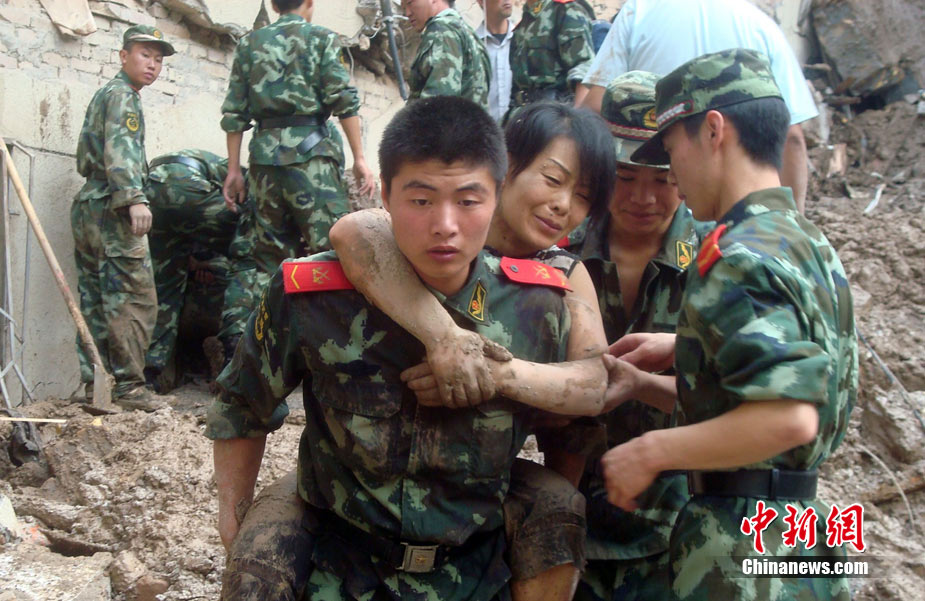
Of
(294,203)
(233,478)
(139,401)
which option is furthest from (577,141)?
(139,401)

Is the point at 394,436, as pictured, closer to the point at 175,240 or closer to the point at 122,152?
the point at 122,152

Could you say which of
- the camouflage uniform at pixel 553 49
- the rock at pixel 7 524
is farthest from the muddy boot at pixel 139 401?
the camouflage uniform at pixel 553 49

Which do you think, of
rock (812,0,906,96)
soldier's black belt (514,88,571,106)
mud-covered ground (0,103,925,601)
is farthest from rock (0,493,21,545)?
rock (812,0,906,96)

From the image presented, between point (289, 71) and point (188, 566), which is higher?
point (289, 71)

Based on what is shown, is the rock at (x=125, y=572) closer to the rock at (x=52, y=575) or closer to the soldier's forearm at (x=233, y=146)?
the rock at (x=52, y=575)

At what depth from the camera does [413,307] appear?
5.64ft

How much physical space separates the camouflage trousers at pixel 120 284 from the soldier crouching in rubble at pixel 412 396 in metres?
3.46

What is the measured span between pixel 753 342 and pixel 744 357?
0.03 m

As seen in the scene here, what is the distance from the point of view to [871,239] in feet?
18.6

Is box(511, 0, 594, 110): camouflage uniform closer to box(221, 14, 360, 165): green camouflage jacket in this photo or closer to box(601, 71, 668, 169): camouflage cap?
box(221, 14, 360, 165): green camouflage jacket

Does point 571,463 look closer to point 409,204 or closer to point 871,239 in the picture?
point 409,204

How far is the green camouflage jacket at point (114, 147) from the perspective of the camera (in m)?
4.83

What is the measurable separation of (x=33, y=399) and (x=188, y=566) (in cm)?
265

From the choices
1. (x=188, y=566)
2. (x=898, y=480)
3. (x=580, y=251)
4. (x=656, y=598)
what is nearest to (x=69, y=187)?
(x=188, y=566)
